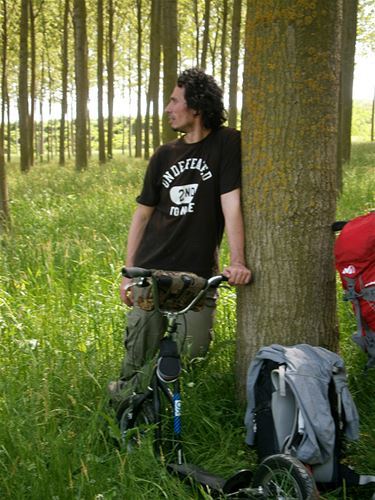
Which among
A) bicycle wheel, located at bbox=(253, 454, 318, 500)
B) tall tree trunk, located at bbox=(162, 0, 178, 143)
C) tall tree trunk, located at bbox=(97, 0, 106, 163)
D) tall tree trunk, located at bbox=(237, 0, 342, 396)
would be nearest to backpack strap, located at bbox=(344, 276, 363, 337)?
tall tree trunk, located at bbox=(237, 0, 342, 396)

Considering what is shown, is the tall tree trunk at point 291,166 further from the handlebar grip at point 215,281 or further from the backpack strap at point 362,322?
the handlebar grip at point 215,281

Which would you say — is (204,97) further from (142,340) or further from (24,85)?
(24,85)

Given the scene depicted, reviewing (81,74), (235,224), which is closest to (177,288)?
(235,224)

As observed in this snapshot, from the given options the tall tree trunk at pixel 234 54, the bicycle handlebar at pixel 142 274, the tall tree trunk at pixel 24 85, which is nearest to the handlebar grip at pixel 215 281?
the bicycle handlebar at pixel 142 274

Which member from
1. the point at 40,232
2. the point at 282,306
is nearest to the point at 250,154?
the point at 282,306

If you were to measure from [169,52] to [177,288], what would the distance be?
7203 millimetres

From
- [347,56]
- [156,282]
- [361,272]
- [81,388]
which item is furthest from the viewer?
[347,56]

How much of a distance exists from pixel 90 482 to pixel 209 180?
1.76m

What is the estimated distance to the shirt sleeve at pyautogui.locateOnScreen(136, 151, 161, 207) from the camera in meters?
3.79

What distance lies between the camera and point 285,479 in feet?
8.90

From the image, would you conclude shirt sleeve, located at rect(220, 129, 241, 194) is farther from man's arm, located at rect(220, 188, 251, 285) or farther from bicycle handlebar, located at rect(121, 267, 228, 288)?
bicycle handlebar, located at rect(121, 267, 228, 288)

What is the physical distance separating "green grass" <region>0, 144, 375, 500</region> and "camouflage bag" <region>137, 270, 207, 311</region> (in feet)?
2.03

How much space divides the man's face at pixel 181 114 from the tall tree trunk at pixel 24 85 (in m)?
13.6

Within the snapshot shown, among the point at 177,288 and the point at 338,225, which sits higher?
the point at 338,225
